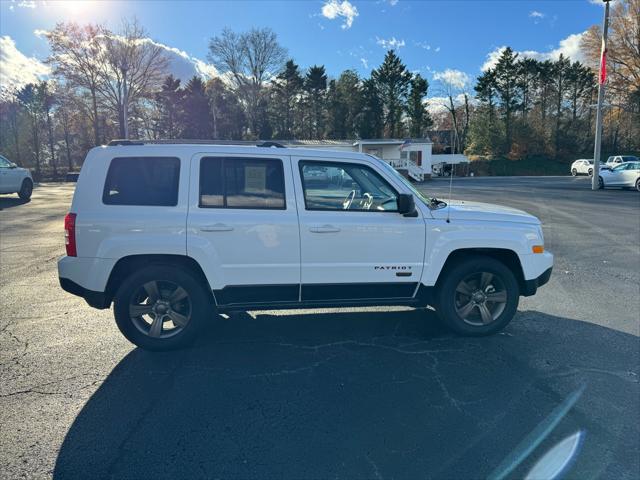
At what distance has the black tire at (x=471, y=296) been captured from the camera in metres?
4.36

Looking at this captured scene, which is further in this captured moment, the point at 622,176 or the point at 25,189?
the point at 622,176

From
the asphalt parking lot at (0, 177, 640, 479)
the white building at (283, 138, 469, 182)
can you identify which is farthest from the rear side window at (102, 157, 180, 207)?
the white building at (283, 138, 469, 182)

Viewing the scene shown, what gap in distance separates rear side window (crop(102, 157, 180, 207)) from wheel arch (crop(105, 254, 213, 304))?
512 millimetres

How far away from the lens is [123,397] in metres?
3.33

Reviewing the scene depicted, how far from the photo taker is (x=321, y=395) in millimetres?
3350

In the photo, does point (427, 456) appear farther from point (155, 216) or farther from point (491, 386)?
point (155, 216)

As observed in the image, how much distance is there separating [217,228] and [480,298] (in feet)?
9.34

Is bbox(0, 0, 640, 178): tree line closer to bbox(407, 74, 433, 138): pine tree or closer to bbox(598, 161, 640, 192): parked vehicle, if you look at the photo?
bbox(407, 74, 433, 138): pine tree

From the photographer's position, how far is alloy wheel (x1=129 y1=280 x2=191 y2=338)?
406 centimetres

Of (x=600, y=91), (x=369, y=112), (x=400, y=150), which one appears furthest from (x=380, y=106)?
(x=600, y=91)

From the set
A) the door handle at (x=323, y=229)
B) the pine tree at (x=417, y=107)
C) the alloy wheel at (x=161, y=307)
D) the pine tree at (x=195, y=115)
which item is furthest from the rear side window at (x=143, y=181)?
the pine tree at (x=417, y=107)

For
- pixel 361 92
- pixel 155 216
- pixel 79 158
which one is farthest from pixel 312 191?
pixel 361 92

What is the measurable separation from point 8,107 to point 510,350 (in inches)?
2153

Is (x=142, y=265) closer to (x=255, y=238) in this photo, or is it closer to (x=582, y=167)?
(x=255, y=238)
